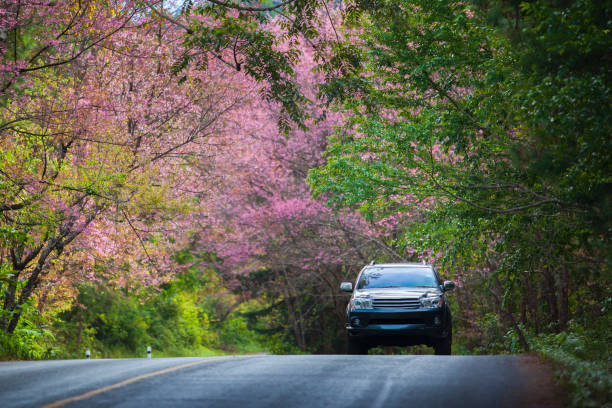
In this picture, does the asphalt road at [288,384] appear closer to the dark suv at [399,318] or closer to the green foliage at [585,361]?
the green foliage at [585,361]

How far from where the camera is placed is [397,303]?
12906 mm

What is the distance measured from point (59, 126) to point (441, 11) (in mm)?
8528

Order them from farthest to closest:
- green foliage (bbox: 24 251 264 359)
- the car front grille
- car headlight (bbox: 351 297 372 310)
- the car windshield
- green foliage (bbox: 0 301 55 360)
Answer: green foliage (bbox: 24 251 264 359) → green foliage (bbox: 0 301 55 360) → the car windshield → car headlight (bbox: 351 297 372 310) → the car front grille

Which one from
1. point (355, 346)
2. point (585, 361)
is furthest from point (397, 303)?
point (585, 361)

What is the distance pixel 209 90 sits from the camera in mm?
20250

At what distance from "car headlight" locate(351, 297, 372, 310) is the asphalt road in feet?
9.80

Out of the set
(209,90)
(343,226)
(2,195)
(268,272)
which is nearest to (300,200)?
(343,226)

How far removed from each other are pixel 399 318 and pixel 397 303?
0.94 feet

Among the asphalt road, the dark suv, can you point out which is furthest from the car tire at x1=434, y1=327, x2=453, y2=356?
the asphalt road

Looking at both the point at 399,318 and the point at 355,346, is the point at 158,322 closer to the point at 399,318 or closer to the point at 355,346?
the point at 355,346

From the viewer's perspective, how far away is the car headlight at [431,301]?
1290 centimetres

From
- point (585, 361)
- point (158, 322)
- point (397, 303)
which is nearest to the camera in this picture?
point (585, 361)

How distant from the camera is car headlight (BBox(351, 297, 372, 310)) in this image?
511 inches

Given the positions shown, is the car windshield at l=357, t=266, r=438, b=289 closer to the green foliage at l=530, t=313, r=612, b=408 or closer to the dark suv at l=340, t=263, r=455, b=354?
the dark suv at l=340, t=263, r=455, b=354
